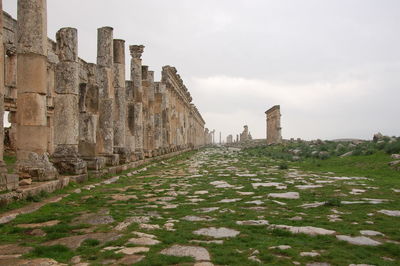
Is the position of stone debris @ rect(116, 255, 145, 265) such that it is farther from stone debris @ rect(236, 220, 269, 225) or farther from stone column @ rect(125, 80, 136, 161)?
stone column @ rect(125, 80, 136, 161)

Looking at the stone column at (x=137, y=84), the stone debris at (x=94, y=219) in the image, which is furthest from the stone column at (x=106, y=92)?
the stone debris at (x=94, y=219)

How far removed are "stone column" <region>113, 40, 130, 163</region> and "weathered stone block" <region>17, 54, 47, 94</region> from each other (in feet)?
23.0

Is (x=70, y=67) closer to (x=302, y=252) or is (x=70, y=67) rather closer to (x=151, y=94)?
(x=302, y=252)

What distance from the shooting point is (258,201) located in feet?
25.1

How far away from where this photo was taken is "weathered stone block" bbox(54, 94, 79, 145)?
11555mm

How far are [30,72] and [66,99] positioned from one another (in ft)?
7.11

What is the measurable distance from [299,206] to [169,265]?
3.82 meters

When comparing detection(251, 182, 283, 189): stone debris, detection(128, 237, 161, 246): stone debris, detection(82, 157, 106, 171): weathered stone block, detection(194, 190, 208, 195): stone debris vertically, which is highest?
detection(82, 157, 106, 171): weathered stone block

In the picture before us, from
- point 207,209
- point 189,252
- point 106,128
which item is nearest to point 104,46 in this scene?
point 106,128

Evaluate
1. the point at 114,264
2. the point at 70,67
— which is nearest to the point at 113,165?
the point at 70,67

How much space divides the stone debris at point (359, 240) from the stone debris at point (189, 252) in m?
1.80

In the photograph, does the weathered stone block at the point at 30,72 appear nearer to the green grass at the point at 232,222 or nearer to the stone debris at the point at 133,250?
the green grass at the point at 232,222

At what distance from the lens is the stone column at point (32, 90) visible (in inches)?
369

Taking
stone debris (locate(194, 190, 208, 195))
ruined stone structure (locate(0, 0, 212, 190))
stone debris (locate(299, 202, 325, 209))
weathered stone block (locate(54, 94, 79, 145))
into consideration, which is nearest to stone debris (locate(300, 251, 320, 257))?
stone debris (locate(299, 202, 325, 209))
